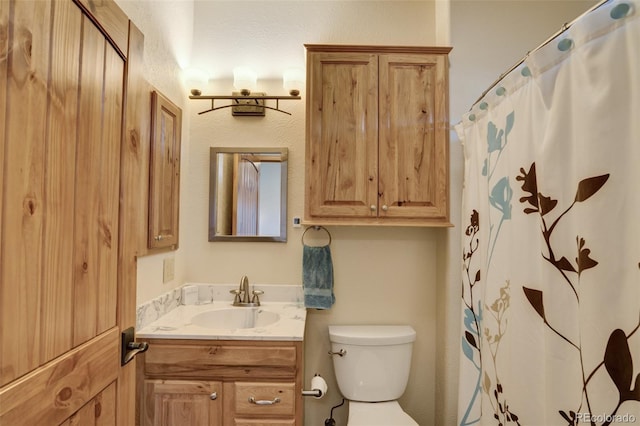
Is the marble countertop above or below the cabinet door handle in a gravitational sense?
above

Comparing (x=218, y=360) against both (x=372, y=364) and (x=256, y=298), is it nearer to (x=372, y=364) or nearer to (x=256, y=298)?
(x=256, y=298)

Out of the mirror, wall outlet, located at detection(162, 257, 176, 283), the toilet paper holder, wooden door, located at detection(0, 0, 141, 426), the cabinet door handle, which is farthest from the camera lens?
the mirror

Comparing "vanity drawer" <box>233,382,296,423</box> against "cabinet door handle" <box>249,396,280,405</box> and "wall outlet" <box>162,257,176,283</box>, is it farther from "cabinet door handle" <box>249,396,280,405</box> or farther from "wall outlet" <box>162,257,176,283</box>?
"wall outlet" <box>162,257,176,283</box>

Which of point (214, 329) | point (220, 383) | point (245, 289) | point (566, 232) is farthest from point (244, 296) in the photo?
point (566, 232)

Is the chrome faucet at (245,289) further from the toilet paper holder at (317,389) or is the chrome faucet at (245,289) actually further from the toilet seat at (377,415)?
the toilet seat at (377,415)

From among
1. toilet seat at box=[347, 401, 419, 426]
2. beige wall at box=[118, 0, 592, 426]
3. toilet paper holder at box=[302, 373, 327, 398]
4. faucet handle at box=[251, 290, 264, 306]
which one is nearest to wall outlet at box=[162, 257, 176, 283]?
beige wall at box=[118, 0, 592, 426]

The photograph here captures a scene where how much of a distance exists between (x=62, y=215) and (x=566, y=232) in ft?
3.93

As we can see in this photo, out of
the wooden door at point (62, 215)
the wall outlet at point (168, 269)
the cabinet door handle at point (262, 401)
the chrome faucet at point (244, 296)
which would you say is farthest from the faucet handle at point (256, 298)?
the wooden door at point (62, 215)

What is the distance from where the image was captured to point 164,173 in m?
→ 1.71

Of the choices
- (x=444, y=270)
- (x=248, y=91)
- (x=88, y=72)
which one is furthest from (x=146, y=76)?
(x=444, y=270)

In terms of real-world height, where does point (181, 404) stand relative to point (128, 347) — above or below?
below

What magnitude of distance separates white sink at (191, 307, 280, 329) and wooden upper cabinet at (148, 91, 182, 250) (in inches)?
16.8

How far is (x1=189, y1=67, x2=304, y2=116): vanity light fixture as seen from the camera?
190 cm

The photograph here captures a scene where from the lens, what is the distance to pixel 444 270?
1819 millimetres
